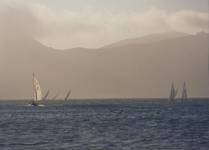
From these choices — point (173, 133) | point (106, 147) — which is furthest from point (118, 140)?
point (173, 133)

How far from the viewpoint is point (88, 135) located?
78.3 m

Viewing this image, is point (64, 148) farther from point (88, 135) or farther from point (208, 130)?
point (208, 130)

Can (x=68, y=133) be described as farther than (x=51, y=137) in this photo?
Yes

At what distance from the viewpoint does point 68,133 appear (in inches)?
3221

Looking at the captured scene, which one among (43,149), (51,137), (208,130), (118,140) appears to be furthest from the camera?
(208,130)

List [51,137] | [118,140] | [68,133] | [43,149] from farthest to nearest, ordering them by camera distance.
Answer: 1. [68,133]
2. [51,137]
3. [118,140]
4. [43,149]

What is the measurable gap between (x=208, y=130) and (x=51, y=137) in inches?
920

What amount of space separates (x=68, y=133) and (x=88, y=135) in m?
4.35

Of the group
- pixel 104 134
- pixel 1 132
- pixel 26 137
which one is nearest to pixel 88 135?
pixel 104 134

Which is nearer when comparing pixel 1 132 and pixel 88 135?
pixel 88 135

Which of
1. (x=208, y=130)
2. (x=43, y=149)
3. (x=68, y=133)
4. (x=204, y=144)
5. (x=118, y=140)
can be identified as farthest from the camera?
(x=208, y=130)

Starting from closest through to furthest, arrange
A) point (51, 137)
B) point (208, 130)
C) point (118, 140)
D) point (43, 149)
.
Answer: point (43, 149) → point (118, 140) → point (51, 137) → point (208, 130)

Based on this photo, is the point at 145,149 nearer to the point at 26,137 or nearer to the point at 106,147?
the point at 106,147

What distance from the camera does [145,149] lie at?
61.2 m
